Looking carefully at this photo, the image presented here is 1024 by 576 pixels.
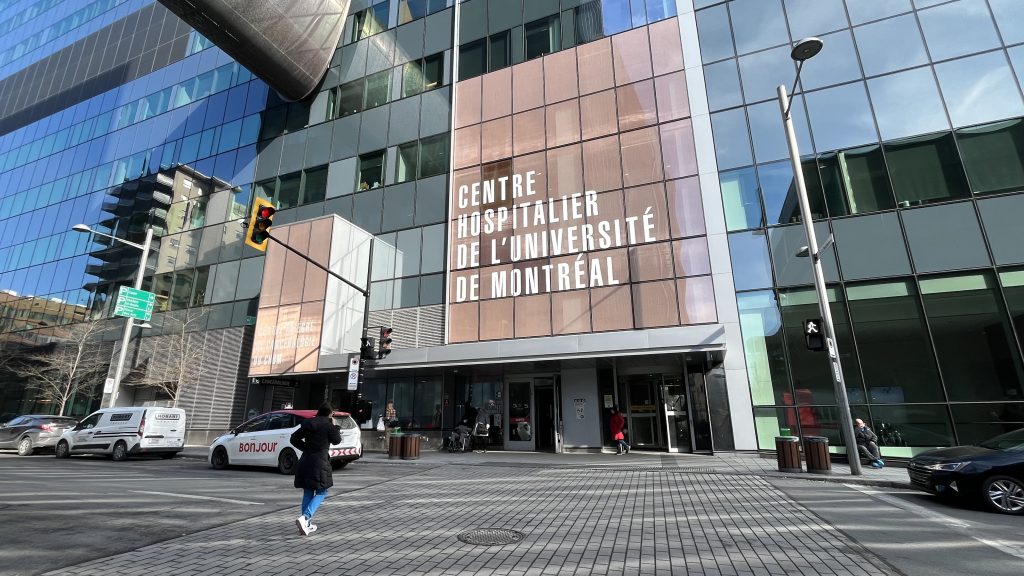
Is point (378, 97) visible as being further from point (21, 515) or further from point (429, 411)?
point (21, 515)

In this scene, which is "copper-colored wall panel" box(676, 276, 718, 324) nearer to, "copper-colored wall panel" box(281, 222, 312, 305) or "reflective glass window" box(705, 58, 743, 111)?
"reflective glass window" box(705, 58, 743, 111)

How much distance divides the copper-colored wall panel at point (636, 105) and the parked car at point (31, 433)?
27.3 m

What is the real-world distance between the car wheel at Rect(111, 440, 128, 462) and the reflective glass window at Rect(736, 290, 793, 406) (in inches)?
874

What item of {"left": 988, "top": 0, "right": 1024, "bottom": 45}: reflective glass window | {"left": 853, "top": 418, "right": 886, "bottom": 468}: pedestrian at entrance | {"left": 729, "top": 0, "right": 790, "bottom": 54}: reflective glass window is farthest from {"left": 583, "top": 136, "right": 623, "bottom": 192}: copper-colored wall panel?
{"left": 988, "top": 0, "right": 1024, "bottom": 45}: reflective glass window

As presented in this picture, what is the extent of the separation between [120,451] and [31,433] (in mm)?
6678

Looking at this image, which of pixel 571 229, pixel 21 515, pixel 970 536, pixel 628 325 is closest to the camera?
pixel 970 536

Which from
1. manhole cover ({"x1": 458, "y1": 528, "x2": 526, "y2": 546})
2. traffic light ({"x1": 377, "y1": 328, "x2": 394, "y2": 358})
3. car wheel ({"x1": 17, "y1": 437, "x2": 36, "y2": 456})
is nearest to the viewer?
manhole cover ({"x1": 458, "y1": 528, "x2": 526, "y2": 546})

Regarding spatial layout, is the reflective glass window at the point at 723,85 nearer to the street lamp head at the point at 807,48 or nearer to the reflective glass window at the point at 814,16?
the reflective glass window at the point at 814,16

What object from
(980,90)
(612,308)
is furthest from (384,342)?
(980,90)

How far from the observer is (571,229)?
2072 cm

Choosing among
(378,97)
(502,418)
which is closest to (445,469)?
(502,418)

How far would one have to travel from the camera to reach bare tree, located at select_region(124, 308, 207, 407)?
25.3 m

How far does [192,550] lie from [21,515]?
154 inches

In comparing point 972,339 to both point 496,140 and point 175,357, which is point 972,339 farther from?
point 175,357
